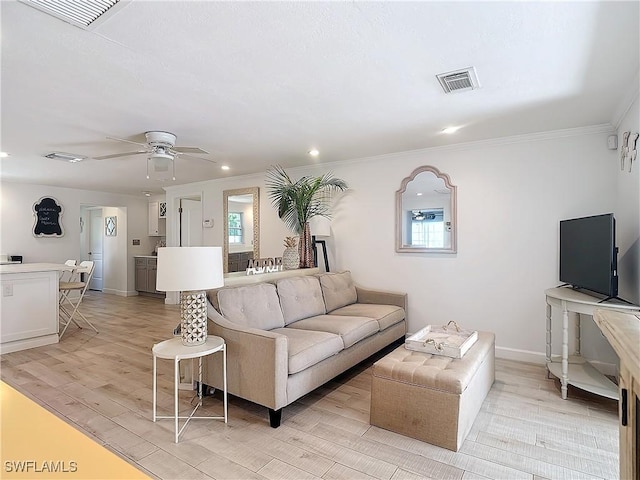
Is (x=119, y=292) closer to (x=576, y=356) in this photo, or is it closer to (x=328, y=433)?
(x=328, y=433)

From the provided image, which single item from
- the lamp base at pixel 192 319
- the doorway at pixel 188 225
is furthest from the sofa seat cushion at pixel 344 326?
the doorway at pixel 188 225

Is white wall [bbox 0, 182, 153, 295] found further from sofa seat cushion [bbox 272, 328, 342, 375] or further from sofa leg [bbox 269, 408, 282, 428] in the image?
sofa leg [bbox 269, 408, 282, 428]

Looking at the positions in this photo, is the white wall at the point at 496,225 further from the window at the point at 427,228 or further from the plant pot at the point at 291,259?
the plant pot at the point at 291,259

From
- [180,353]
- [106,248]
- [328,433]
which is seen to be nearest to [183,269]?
[180,353]

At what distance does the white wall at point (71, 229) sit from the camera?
6.63 metres

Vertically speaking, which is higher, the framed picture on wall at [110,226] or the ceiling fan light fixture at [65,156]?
the ceiling fan light fixture at [65,156]

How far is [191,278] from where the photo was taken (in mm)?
2357

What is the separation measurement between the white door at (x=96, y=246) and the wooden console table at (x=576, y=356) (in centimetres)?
951

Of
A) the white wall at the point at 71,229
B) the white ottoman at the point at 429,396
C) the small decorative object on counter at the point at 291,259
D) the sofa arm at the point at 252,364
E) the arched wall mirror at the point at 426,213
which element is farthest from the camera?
the white wall at the point at 71,229

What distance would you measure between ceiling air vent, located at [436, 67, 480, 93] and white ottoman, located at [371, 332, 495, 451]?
1918 millimetres

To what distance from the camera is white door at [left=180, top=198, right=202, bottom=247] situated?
7.24 metres

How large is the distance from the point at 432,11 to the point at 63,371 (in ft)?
14.0

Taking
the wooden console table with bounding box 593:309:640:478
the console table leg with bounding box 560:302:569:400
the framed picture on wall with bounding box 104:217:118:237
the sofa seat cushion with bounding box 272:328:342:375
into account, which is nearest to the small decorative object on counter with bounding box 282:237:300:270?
the sofa seat cushion with bounding box 272:328:342:375

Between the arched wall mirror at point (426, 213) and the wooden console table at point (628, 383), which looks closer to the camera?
the wooden console table at point (628, 383)
